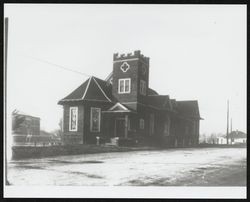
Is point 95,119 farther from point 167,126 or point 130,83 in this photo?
point 167,126

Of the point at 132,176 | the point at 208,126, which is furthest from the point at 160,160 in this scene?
the point at 132,176

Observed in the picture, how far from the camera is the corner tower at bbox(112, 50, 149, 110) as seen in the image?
19719mm

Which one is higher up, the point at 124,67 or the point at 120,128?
the point at 124,67

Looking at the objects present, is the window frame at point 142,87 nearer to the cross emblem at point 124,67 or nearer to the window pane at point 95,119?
the cross emblem at point 124,67

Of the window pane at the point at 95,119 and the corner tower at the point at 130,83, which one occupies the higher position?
the corner tower at the point at 130,83

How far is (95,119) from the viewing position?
2194cm

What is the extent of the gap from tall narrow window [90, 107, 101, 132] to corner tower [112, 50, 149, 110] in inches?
57.1

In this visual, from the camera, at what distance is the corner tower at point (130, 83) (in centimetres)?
1972

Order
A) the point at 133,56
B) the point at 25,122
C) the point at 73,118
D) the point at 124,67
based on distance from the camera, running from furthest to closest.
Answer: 1. the point at 73,118
2. the point at 124,67
3. the point at 133,56
4. the point at 25,122

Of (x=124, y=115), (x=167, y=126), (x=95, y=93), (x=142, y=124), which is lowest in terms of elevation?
(x=167, y=126)

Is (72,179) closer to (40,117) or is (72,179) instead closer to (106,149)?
(40,117)

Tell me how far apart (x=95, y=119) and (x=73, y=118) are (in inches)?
48.5

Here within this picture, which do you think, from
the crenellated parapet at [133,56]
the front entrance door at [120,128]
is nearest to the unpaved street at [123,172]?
the crenellated parapet at [133,56]

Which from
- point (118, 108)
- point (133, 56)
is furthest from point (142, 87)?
point (133, 56)
